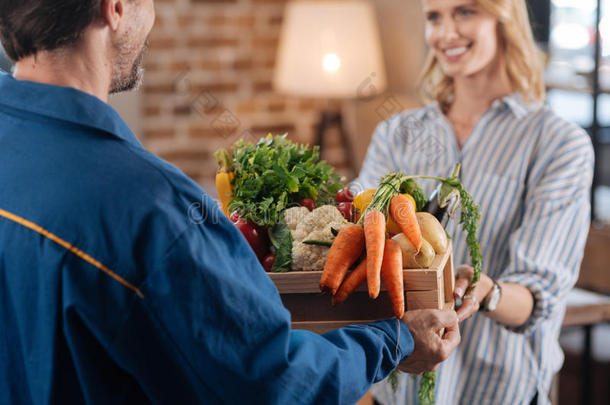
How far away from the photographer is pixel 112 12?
2.76ft

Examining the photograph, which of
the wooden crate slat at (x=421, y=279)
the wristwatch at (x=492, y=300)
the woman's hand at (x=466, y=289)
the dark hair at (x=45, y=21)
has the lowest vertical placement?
the wristwatch at (x=492, y=300)

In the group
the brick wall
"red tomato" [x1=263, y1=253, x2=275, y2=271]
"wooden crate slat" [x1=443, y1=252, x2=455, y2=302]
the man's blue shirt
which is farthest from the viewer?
the brick wall

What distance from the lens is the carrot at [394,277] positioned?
1.02 meters

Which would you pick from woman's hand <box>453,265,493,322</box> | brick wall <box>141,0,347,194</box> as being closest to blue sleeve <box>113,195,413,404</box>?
woman's hand <box>453,265,493,322</box>

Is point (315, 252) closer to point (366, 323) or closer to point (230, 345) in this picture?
point (366, 323)

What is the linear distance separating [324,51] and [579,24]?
1086 millimetres

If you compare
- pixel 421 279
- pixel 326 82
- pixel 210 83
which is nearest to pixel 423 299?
pixel 421 279

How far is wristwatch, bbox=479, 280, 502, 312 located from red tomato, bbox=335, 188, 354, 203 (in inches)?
15.8

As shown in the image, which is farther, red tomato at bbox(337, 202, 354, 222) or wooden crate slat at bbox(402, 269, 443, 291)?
red tomato at bbox(337, 202, 354, 222)

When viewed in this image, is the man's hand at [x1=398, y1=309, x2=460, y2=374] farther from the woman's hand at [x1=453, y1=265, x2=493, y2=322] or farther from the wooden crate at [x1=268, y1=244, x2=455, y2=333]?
the woman's hand at [x1=453, y1=265, x2=493, y2=322]

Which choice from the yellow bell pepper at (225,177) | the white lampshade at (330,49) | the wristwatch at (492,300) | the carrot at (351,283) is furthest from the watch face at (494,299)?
the white lampshade at (330,49)

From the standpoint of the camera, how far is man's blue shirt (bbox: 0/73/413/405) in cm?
75

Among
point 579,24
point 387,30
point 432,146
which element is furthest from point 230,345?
point 387,30

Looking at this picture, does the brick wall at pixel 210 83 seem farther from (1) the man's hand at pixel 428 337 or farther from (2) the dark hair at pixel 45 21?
(2) the dark hair at pixel 45 21
